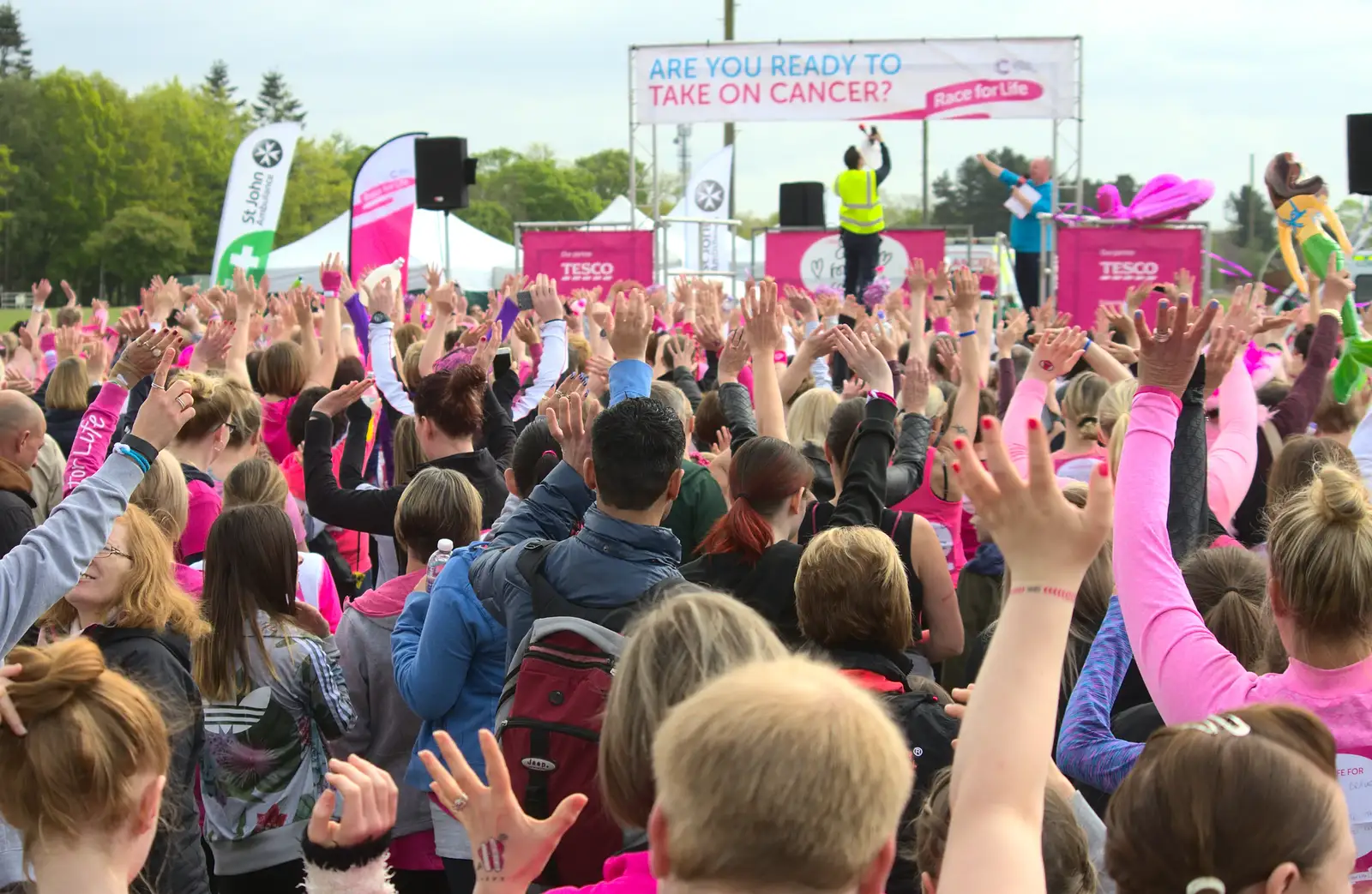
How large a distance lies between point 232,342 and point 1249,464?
211 inches

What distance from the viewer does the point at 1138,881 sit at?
1547 mm

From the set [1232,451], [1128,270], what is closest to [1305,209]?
[1128,270]

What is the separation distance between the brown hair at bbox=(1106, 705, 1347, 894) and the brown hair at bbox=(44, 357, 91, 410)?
19.4ft

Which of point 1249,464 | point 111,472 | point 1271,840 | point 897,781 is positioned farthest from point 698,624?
point 1249,464

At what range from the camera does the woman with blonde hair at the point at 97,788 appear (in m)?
1.78

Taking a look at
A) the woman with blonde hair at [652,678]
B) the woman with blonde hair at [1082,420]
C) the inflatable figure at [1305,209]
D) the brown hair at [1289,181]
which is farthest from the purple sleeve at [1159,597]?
the brown hair at [1289,181]

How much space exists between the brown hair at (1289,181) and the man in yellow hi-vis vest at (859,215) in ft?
16.3

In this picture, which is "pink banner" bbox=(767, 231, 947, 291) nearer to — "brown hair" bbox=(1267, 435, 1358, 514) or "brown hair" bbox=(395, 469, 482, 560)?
"brown hair" bbox=(1267, 435, 1358, 514)

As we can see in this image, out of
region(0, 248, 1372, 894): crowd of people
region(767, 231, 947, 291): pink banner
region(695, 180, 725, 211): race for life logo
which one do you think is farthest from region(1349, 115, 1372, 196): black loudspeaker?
region(695, 180, 725, 211): race for life logo

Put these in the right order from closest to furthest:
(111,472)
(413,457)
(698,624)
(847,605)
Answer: (698,624) → (111,472) → (847,605) → (413,457)

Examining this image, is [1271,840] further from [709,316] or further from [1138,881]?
[709,316]

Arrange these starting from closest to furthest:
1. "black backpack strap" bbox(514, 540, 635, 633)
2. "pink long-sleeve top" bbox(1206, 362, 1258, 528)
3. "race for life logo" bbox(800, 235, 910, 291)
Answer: "black backpack strap" bbox(514, 540, 635, 633) < "pink long-sleeve top" bbox(1206, 362, 1258, 528) < "race for life logo" bbox(800, 235, 910, 291)

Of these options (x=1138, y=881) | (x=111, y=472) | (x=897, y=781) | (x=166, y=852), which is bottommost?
(x=166, y=852)

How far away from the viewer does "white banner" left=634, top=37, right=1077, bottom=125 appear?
49.6ft
